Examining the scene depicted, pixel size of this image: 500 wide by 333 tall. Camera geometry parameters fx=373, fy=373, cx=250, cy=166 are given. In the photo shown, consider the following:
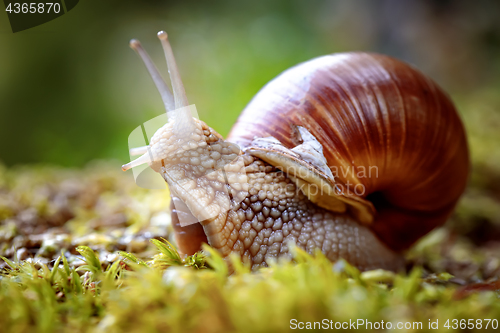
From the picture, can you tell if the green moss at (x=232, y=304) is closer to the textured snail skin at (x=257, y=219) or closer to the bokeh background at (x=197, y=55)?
the textured snail skin at (x=257, y=219)

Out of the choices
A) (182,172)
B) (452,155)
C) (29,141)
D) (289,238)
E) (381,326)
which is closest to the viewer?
→ (381,326)

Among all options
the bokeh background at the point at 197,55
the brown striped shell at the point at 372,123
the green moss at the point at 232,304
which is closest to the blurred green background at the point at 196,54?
the bokeh background at the point at 197,55

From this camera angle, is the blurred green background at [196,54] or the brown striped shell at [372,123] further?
the blurred green background at [196,54]

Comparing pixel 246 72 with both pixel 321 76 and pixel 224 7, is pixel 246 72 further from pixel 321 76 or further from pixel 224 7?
pixel 321 76

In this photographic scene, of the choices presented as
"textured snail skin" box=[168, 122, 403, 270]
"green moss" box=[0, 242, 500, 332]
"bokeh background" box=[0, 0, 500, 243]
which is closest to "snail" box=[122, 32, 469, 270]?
"textured snail skin" box=[168, 122, 403, 270]

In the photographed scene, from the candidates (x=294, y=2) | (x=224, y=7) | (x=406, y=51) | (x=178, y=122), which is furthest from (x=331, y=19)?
(x=178, y=122)

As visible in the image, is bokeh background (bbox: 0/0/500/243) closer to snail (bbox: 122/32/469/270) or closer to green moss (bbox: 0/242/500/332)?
snail (bbox: 122/32/469/270)
